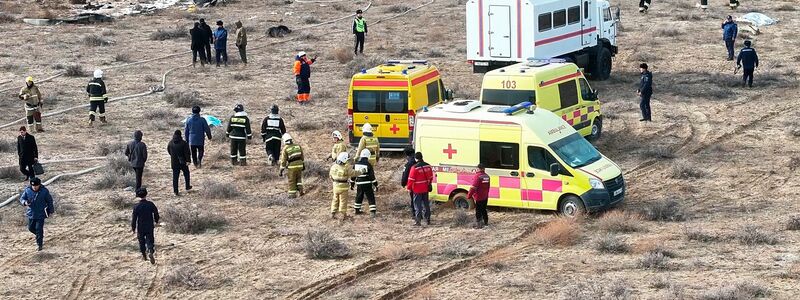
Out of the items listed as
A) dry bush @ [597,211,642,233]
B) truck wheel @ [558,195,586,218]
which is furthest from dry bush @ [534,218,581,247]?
truck wheel @ [558,195,586,218]

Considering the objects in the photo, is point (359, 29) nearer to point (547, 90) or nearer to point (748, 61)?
point (748, 61)

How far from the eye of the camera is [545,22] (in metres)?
34.6

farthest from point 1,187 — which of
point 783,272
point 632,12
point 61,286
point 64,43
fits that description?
point 632,12

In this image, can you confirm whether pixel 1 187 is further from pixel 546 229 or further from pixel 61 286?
pixel 546 229

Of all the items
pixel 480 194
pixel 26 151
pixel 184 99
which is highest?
pixel 26 151

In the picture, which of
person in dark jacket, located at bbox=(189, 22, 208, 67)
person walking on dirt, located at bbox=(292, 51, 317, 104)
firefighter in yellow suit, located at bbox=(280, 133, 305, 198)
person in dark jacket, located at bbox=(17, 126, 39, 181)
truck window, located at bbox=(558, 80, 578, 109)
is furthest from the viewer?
person in dark jacket, located at bbox=(189, 22, 208, 67)

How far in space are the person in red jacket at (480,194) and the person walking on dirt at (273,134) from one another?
6.04 metres

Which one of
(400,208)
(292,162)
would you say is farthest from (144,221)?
(400,208)

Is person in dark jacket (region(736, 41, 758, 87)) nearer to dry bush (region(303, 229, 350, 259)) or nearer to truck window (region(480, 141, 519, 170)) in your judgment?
truck window (region(480, 141, 519, 170))

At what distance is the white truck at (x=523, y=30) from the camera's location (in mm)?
34219

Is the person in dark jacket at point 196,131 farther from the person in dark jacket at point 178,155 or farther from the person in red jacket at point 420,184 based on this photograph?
the person in red jacket at point 420,184

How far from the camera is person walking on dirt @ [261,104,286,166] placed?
88.3 ft

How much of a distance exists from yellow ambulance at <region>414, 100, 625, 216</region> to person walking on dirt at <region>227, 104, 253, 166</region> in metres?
4.88

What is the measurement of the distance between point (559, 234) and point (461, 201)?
2.68m
